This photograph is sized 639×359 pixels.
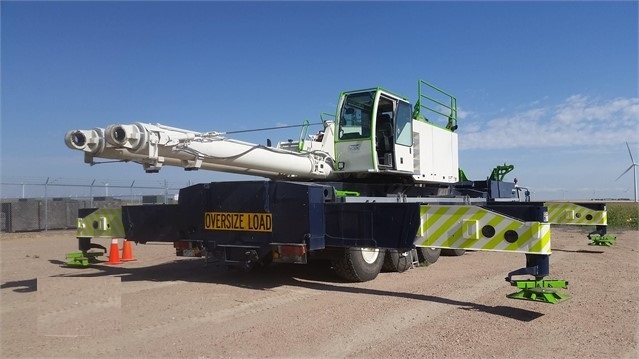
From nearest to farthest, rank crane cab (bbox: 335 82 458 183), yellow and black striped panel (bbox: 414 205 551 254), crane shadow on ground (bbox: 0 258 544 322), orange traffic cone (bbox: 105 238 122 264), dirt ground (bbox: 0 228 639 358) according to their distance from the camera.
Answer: dirt ground (bbox: 0 228 639 358), yellow and black striped panel (bbox: 414 205 551 254), crane shadow on ground (bbox: 0 258 544 322), crane cab (bbox: 335 82 458 183), orange traffic cone (bbox: 105 238 122 264)

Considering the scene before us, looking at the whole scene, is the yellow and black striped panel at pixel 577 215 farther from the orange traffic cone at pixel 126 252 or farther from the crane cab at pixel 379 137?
the orange traffic cone at pixel 126 252

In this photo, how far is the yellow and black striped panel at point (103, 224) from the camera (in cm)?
934

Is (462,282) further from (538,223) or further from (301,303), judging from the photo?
(301,303)

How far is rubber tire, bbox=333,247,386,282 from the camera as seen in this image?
8.05 metres

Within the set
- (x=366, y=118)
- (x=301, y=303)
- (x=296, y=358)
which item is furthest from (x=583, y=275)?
(x=296, y=358)

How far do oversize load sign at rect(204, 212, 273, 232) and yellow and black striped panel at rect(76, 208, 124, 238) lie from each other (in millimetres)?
2311

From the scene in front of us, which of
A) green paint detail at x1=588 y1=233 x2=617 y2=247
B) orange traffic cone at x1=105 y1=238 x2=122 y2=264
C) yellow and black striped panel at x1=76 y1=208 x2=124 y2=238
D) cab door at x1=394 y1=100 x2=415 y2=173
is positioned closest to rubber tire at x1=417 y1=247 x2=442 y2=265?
cab door at x1=394 y1=100 x2=415 y2=173

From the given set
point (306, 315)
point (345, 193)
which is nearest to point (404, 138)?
point (345, 193)

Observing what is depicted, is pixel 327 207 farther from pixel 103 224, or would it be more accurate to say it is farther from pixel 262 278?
pixel 103 224

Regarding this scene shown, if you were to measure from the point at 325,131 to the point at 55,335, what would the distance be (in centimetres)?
599

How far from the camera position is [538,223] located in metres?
6.30

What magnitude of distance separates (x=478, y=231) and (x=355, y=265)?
7.08ft

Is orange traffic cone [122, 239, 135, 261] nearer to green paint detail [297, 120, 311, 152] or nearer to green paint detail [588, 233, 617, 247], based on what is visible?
green paint detail [297, 120, 311, 152]

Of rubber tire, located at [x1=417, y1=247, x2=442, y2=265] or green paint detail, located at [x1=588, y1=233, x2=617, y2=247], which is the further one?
green paint detail, located at [x1=588, y1=233, x2=617, y2=247]
